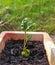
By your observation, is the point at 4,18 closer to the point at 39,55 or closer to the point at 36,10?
the point at 36,10

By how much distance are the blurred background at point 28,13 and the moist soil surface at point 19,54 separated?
1.19 metres

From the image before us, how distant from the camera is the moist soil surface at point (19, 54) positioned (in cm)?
231

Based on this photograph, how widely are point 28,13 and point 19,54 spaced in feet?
7.11

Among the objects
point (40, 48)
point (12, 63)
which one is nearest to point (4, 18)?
point (40, 48)

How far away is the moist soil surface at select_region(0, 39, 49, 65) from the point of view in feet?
7.57

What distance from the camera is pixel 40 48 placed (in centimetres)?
270

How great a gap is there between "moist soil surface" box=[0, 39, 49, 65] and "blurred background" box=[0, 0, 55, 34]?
1.19 m

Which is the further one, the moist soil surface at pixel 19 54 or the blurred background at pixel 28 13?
the blurred background at pixel 28 13

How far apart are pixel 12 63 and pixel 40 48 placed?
0.49 metres

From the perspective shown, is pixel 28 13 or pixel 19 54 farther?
pixel 28 13

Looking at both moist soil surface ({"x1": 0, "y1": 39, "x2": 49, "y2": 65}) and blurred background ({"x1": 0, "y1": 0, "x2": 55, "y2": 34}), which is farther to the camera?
Answer: blurred background ({"x1": 0, "y1": 0, "x2": 55, "y2": 34})

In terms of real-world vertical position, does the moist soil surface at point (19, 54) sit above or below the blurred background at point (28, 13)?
above

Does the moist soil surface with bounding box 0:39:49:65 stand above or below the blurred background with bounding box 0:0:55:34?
above

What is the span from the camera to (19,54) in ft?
8.27
